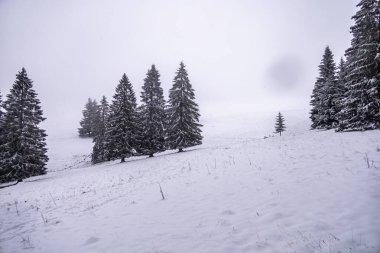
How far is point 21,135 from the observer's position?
22969 mm

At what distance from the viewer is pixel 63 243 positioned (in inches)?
242

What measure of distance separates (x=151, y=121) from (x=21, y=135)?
49.6ft

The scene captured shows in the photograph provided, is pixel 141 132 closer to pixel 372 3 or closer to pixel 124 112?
pixel 124 112

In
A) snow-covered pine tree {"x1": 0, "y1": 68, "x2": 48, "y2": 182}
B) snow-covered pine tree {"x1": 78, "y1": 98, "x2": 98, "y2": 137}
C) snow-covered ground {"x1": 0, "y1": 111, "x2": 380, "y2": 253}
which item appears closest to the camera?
snow-covered ground {"x1": 0, "y1": 111, "x2": 380, "y2": 253}

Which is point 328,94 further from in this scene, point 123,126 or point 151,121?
point 123,126

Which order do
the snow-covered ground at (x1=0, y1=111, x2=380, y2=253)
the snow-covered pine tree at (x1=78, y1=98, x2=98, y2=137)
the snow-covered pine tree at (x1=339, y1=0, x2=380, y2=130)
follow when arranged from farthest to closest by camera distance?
the snow-covered pine tree at (x1=78, y1=98, x2=98, y2=137) < the snow-covered pine tree at (x1=339, y1=0, x2=380, y2=130) < the snow-covered ground at (x1=0, y1=111, x2=380, y2=253)

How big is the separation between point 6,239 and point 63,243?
9.21ft

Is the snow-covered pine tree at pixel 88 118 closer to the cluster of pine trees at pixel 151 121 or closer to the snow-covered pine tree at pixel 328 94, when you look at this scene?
the cluster of pine trees at pixel 151 121

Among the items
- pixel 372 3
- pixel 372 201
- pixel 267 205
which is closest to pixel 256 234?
pixel 267 205

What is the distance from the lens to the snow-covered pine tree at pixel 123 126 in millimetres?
26234

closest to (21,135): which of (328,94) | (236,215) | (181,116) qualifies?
(181,116)

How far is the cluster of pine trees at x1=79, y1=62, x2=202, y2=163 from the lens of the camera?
2659 centimetres

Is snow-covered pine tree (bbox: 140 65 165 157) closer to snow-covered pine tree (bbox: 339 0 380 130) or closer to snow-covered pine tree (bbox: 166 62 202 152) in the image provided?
snow-covered pine tree (bbox: 166 62 202 152)

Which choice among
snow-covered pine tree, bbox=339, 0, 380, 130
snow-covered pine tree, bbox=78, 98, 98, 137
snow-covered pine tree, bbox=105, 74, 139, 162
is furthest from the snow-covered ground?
snow-covered pine tree, bbox=78, 98, 98, 137
